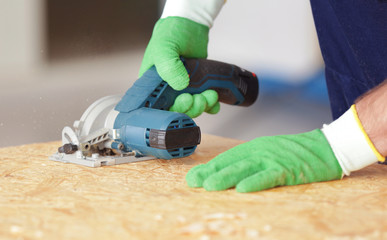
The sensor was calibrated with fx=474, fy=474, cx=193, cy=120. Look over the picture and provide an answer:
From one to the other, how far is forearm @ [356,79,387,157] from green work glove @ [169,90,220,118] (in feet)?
2.05

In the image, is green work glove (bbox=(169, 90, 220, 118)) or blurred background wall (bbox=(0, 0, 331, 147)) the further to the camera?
blurred background wall (bbox=(0, 0, 331, 147))

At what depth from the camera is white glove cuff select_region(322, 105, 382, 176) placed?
4.13ft

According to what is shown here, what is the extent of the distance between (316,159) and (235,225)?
433mm

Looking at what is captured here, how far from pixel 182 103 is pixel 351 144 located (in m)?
0.64

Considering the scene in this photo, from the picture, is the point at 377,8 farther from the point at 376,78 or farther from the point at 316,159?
the point at 316,159

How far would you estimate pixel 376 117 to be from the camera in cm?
123

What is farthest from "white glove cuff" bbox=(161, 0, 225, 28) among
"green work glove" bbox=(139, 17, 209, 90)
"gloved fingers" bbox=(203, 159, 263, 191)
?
"gloved fingers" bbox=(203, 159, 263, 191)

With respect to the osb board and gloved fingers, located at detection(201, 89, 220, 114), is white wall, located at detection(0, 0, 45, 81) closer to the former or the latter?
gloved fingers, located at detection(201, 89, 220, 114)

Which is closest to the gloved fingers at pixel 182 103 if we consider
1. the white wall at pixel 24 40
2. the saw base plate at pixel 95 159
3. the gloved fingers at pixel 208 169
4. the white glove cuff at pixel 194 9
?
the saw base plate at pixel 95 159

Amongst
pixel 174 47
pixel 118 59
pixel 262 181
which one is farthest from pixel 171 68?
pixel 118 59

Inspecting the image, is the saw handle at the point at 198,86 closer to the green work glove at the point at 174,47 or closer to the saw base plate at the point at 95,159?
the green work glove at the point at 174,47

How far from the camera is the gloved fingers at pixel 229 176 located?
3.95ft

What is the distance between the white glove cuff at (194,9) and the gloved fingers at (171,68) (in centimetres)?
22

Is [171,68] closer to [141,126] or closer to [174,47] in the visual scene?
[174,47]
